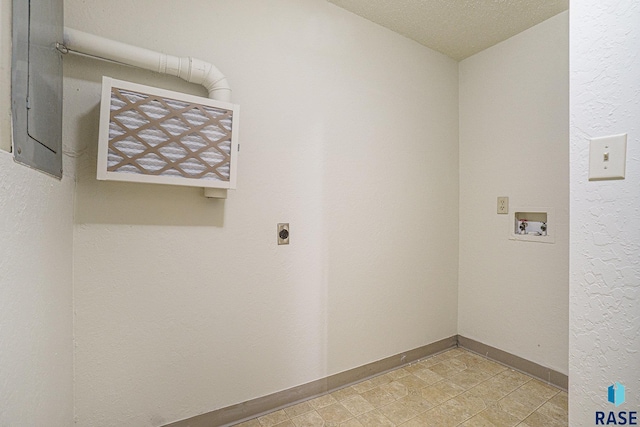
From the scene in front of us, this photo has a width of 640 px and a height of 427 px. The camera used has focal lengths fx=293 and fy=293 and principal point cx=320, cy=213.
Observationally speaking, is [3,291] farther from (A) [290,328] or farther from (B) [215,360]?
(A) [290,328]

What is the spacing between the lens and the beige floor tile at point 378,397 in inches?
67.4

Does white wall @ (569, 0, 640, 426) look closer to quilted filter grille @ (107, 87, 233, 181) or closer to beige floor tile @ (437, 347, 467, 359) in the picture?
quilted filter grille @ (107, 87, 233, 181)

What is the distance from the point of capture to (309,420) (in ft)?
5.14

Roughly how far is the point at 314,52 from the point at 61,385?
6.46 feet

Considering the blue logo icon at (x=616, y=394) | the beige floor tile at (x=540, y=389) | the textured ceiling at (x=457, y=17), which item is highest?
the textured ceiling at (x=457, y=17)

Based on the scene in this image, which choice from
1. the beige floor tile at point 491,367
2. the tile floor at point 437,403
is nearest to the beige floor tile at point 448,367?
the tile floor at point 437,403

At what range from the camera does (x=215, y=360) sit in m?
1.49

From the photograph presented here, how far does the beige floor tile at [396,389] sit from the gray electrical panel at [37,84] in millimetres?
2010

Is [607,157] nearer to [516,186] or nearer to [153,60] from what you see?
[516,186]

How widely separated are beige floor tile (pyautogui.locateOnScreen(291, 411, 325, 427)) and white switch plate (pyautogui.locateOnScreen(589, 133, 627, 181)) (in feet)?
5.26

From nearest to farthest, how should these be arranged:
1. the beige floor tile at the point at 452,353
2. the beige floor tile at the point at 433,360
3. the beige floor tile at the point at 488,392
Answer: the beige floor tile at the point at 488,392 < the beige floor tile at the point at 433,360 < the beige floor tile at the point at 452,353

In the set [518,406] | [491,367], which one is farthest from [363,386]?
[491,367]

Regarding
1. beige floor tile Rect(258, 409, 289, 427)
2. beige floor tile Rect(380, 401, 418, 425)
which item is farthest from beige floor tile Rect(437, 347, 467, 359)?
beige floor tile Rect(258, 409, 289, 427)

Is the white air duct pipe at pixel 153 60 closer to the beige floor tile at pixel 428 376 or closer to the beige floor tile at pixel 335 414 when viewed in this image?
the beige floor tile at pixel 335 414
